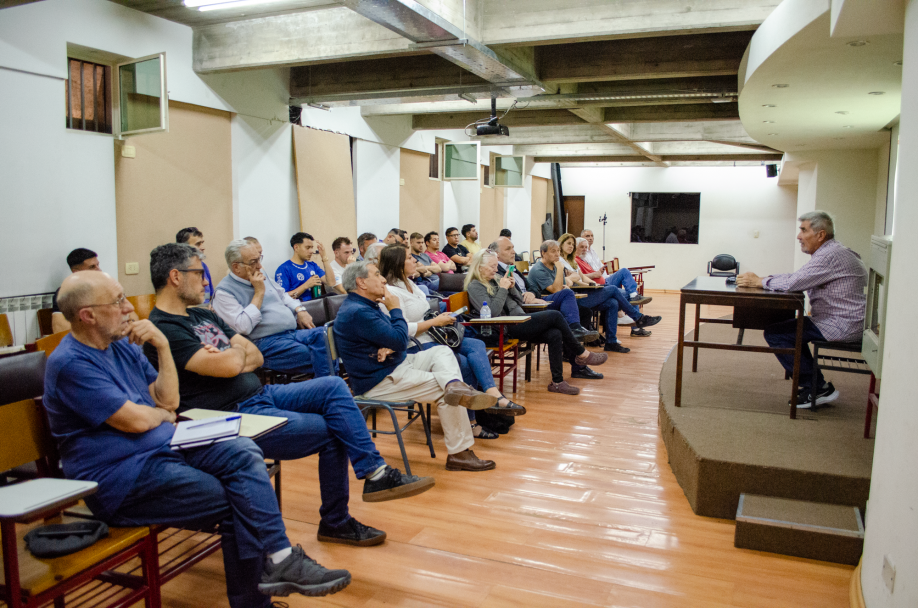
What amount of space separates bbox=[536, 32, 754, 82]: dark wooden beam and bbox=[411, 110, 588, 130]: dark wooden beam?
296 centimetres

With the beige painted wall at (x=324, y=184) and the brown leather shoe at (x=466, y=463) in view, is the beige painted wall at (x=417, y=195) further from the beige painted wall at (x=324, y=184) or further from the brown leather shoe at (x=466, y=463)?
the brown leather shoe at (x=466, y=463)

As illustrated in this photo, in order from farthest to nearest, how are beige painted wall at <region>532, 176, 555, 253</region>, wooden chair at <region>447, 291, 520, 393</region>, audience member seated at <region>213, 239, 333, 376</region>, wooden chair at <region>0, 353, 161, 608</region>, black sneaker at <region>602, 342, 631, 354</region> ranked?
beige painted wall at <region>532, 176, 555, 253</region> < black sneaker at <region>602, 342, 631, 354</region> < wooden chair at <region>447, 291, 520, 393</region> < audience member seated at <region>213, 239, 333, 376</region> < wooden chair at <region>0, 353, 161, 608</region>

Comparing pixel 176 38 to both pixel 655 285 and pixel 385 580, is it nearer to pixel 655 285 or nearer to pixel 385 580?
pixel 385 580

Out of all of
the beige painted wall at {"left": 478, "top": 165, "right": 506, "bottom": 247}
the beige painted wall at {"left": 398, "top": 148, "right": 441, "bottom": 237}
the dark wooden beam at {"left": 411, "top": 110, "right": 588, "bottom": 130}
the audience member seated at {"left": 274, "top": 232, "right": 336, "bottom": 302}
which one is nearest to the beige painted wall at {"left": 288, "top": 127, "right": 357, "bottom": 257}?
the audience member seated at {"left": 274, "top": 232, "right": 336, "bottom": 302}

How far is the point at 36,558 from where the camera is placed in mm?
1793

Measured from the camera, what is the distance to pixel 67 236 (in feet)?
16.0

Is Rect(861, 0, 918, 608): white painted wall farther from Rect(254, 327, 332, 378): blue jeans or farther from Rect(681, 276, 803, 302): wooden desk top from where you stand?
→ Rect(254, 327, 332, 378): blue jeans

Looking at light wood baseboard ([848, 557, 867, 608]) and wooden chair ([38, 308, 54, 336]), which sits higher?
wooden chair ([38, 308, 54, 336])

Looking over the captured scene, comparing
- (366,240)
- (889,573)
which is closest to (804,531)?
(889,573)

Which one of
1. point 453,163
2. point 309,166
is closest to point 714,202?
point 453,163

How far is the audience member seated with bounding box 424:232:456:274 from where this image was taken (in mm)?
9062

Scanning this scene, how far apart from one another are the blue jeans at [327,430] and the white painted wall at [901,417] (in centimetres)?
Result: 185

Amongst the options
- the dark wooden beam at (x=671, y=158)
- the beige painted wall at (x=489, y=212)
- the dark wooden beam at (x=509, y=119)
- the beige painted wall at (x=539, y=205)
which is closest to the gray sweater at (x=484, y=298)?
the dark wooden beam at (x=509, y=119)

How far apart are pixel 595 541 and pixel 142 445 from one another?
1.89 metres
